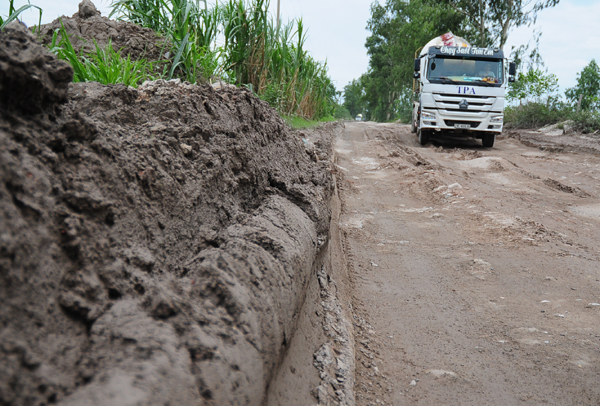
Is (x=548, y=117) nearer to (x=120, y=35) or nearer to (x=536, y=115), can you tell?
(x=536, y=115)

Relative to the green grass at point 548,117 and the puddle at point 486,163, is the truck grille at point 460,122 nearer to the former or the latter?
the puddle at point 486,163

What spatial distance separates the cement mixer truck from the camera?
33.7ft

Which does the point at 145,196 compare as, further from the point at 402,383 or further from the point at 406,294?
the point at 406,294

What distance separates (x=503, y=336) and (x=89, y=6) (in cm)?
573

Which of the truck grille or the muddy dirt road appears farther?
the truck grille

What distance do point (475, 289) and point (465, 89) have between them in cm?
832

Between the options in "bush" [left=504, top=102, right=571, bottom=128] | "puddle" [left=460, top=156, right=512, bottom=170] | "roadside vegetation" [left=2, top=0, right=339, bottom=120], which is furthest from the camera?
"bush" [left=504, top=102, right=571, bottom=128]

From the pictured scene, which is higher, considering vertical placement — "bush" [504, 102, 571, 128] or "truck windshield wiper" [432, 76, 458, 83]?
"truck windshield wiper" [432, 76, 458, 83]

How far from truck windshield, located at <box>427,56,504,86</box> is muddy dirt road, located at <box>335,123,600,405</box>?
4.63 metres

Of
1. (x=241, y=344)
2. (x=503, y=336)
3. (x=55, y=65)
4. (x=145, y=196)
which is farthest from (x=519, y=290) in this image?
(x=55, y=65)

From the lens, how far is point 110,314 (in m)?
1.20

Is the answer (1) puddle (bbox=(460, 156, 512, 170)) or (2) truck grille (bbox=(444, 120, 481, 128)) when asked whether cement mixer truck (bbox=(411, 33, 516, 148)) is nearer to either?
(2) truck grille (bbox=(444, 120, 481, 128))

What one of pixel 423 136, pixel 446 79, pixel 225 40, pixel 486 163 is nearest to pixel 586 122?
pixel 446 79

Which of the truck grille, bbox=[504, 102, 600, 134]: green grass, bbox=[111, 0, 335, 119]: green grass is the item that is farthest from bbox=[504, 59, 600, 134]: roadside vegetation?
bbox=[111, 0, 335, 119]: green grass
